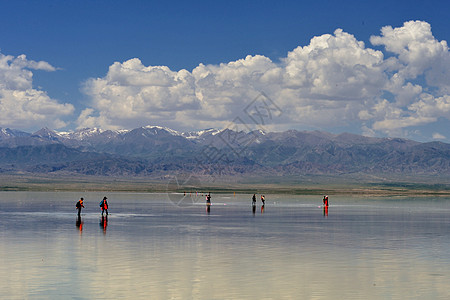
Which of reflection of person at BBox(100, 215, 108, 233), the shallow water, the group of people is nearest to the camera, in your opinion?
the shallow water

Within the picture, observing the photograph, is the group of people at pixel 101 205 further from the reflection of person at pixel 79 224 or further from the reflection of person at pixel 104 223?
the reflection of person at pixel 79 224

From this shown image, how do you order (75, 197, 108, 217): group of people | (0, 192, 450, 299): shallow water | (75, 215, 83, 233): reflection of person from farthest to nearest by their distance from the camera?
(75, 197, 108, 217): group of people → (75, 215, 83, 233): reflection of person → (0, 192, 450, 299): shallow water

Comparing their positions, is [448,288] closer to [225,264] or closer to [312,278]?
[312,278]

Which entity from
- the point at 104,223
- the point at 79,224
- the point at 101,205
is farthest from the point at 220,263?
the point at 101,205

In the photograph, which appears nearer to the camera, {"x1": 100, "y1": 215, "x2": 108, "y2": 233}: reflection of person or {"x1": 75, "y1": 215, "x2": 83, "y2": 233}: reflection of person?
{"x1": 75, "y1": 215, "x2": 83, "y2": 233}: reflection of person

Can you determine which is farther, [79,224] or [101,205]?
[101,205]

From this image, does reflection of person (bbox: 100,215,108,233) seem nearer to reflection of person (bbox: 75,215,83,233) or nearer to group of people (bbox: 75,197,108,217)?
reflection of person (bbox: 75,215,83,233)

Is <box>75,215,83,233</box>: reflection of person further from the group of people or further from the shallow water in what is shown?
the group of people

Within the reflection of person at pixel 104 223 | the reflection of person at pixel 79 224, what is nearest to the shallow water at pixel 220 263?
the reflection of person at pixel 79 224

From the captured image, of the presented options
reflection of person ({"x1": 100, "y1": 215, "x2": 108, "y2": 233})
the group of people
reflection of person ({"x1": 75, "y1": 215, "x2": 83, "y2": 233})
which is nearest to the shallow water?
reflection of person ({"x1": 75, "y1": 215, "x2": 83, "y2": 233})

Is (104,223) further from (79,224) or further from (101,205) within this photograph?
(101,205)

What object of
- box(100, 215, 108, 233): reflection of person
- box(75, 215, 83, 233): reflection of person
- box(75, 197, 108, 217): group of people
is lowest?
box(100, 215, 108, 233): reflection of person

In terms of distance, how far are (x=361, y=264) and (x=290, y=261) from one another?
318 centimetres

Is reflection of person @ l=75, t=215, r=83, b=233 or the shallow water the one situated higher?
reflection of person @ l=75, t=215, r=83, b=233
